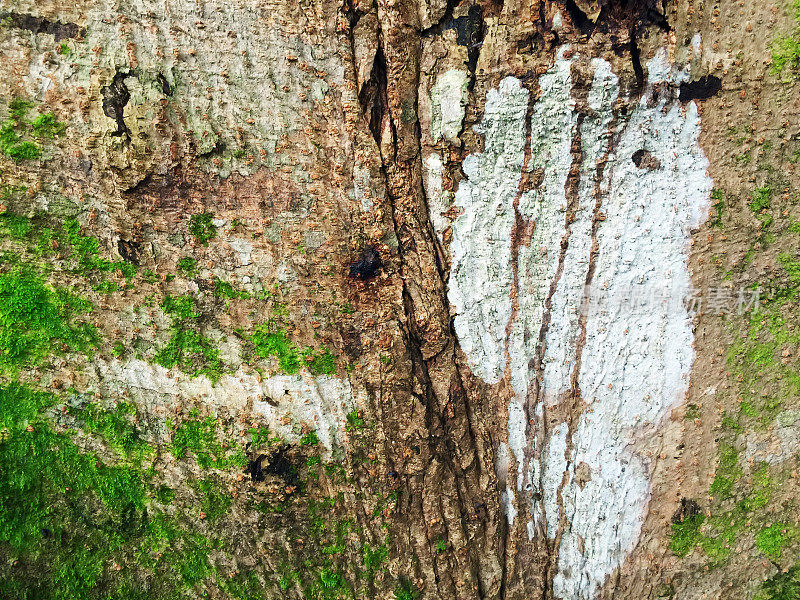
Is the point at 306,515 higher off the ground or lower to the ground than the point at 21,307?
lower

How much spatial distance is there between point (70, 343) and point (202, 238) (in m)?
0.66

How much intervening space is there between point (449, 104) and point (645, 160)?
71cm

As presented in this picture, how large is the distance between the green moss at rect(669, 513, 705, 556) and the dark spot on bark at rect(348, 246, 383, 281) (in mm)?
1536

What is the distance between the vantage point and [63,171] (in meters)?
1.74

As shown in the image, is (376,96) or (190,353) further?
(190,353)

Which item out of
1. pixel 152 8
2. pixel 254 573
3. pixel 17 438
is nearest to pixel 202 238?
pixel 152 8

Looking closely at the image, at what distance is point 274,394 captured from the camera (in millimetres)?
1857

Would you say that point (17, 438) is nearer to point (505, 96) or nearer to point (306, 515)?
point (306, 515)

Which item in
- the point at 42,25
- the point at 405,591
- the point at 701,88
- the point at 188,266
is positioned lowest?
the point at 405,591

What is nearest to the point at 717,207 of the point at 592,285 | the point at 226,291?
the point at 592,285

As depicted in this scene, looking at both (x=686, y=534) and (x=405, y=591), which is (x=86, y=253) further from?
(x=686, y=534)

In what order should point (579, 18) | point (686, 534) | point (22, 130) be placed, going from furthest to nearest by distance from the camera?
point (686, 534), point (22, 130), point (579, 18)

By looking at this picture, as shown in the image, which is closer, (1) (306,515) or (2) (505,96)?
(2) (505,96)

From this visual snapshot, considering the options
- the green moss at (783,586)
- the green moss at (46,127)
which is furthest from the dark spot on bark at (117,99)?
the green moss at (783,586)
